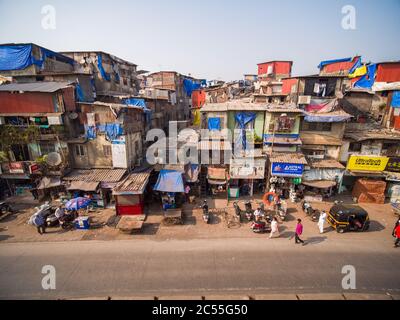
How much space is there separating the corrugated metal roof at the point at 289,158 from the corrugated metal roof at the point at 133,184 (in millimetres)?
13800

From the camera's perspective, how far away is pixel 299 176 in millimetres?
20609

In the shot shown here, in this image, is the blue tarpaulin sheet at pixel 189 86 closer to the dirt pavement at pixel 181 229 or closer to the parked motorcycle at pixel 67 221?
the dirt pavement at pixel 181 229

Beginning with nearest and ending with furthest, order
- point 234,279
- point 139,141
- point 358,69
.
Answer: point 234,279 < point 139,141 < point 358,69

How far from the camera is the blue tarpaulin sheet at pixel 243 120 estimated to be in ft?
73.6

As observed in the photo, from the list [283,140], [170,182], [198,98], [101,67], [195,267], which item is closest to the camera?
[195,267]

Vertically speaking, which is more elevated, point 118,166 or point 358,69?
point 358,69

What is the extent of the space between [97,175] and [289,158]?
67.6 ft

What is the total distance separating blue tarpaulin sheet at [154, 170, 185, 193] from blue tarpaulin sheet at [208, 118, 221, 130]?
7008 mm

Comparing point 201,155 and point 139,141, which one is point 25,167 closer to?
point 139,141

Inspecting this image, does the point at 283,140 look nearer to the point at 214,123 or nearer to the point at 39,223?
the point at 214,123

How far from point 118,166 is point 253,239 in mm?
15117

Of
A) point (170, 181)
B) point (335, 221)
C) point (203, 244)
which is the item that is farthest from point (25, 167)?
point (335, 221)

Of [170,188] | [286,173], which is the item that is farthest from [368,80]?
[170,188]

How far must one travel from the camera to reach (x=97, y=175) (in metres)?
20.0
